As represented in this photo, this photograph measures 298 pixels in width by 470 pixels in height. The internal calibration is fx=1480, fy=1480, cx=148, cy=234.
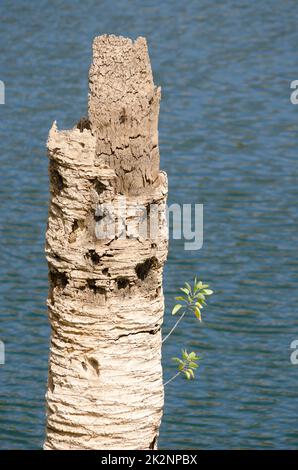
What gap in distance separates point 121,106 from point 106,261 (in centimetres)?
93

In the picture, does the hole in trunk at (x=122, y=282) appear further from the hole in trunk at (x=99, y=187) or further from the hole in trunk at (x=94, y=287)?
the hole in trunk at (x=99, y=187)

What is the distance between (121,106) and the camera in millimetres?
8820

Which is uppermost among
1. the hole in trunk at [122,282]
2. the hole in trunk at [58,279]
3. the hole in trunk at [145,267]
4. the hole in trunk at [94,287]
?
the hole in trunk at [145,267]

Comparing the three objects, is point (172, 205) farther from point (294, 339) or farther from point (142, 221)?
point (142, 221)

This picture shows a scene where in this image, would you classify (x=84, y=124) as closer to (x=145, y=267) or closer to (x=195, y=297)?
(x=145, y=267)

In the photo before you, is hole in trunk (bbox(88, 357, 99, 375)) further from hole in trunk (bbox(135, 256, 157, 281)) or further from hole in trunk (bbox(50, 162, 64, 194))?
hole in trunk (bbox(50, 162, 64, 194))

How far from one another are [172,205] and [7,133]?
417 cm

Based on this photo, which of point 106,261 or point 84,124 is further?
point 84,124

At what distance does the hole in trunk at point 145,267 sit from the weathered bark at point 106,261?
1 centimetres

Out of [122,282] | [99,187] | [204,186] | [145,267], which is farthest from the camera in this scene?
[204,186]

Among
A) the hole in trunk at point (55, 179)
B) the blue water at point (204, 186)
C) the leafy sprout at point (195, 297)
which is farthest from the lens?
the blue water at point (204, 186)

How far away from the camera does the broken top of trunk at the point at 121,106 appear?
883 centimetres

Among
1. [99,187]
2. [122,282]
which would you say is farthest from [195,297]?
[99,187]

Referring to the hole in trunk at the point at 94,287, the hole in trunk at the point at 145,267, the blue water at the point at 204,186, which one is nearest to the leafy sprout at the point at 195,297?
the hole in trunk at the point at 145,267
